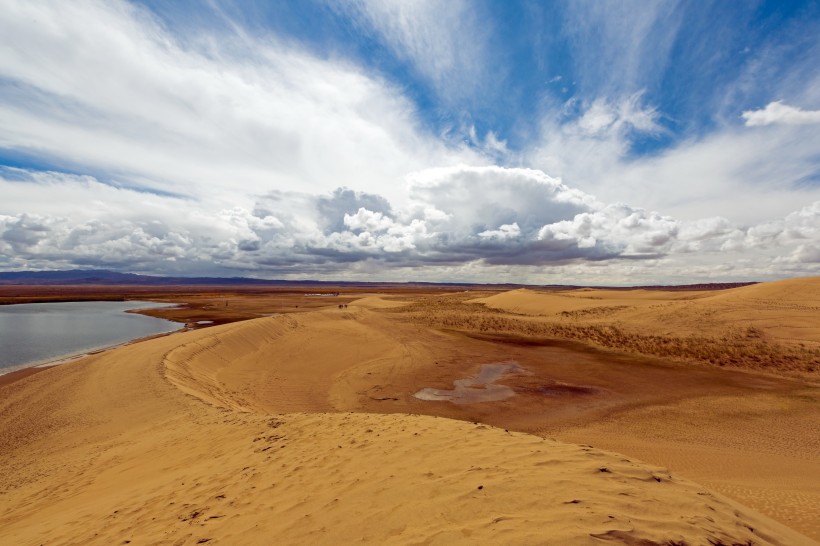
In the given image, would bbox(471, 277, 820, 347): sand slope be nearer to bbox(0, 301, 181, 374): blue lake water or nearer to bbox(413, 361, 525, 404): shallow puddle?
bbox(413, 361, 525, 404): shallow puddle

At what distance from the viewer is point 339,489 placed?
217 inches

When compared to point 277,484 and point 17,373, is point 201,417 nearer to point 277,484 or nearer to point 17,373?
point 277,484

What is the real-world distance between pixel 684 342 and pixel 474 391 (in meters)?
17.2

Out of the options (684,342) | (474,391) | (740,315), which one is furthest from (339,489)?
(740,315)

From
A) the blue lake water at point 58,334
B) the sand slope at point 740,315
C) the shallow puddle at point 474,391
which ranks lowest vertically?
the blue lake water at point 58,334

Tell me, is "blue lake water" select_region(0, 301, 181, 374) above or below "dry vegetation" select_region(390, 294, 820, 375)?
below

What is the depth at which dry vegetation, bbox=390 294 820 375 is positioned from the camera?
62.6 feet

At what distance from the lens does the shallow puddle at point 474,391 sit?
14.9m

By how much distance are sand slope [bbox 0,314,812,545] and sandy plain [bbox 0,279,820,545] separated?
0.04 metres

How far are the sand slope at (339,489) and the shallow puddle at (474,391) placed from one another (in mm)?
5799

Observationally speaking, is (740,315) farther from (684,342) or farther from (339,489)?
(339,489)

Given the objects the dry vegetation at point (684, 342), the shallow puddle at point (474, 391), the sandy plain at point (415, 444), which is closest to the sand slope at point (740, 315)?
the sandy plain at point (415, 444)

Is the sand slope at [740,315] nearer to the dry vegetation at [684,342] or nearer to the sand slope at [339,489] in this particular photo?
the dry vegetation at [684,342]

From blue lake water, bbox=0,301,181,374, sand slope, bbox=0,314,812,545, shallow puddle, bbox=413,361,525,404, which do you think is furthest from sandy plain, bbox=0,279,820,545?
blue lake water, bbox=0,301,181,374
